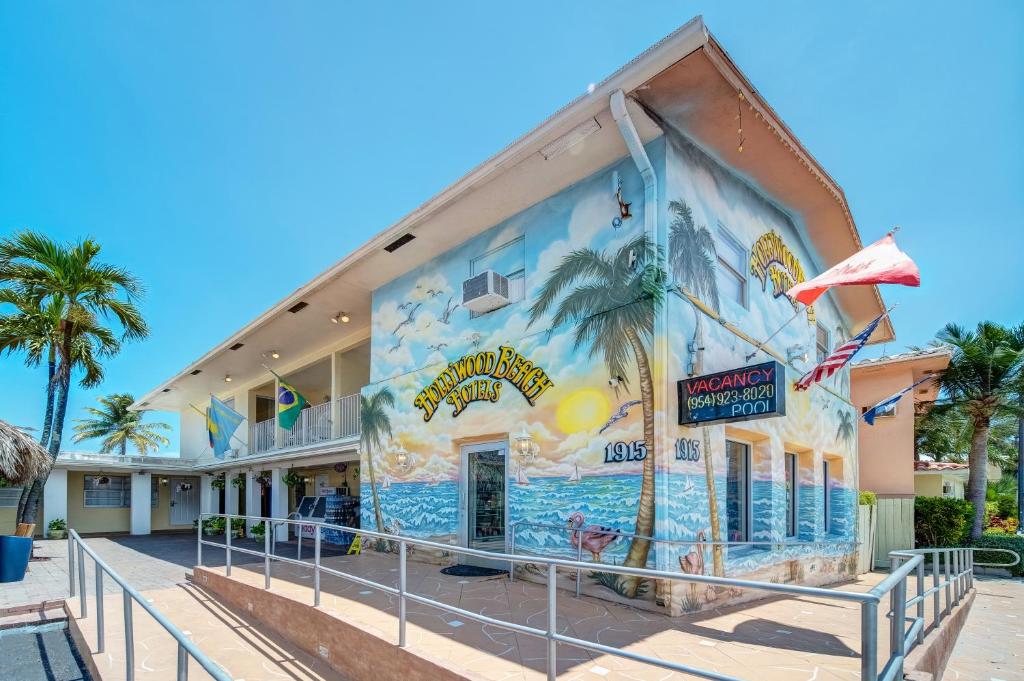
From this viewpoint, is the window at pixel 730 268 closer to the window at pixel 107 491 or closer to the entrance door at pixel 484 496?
the entrance door at pixel 484 496

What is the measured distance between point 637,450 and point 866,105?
7445 millimetres

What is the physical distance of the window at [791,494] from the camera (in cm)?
1005

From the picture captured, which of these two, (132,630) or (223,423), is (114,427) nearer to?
(223,423)

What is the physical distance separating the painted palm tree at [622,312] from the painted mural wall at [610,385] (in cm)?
2

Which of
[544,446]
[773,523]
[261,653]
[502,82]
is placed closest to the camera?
[261,653]

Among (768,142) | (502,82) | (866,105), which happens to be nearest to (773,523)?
(768,142)

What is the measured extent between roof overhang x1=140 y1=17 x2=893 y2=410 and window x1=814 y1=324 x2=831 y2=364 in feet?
3.92

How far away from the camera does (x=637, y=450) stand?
685 cm

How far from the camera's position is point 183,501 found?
24.5 meters

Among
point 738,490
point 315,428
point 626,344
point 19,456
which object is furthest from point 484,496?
point 19,456

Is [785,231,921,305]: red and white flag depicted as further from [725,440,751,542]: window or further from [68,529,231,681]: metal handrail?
[68,529,231,681]: metal handrail

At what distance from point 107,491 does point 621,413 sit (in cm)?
2408

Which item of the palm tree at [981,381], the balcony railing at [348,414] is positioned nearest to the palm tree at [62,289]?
the balcony railing at [348,414]

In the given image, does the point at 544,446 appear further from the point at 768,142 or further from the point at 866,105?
the point at 866,105
